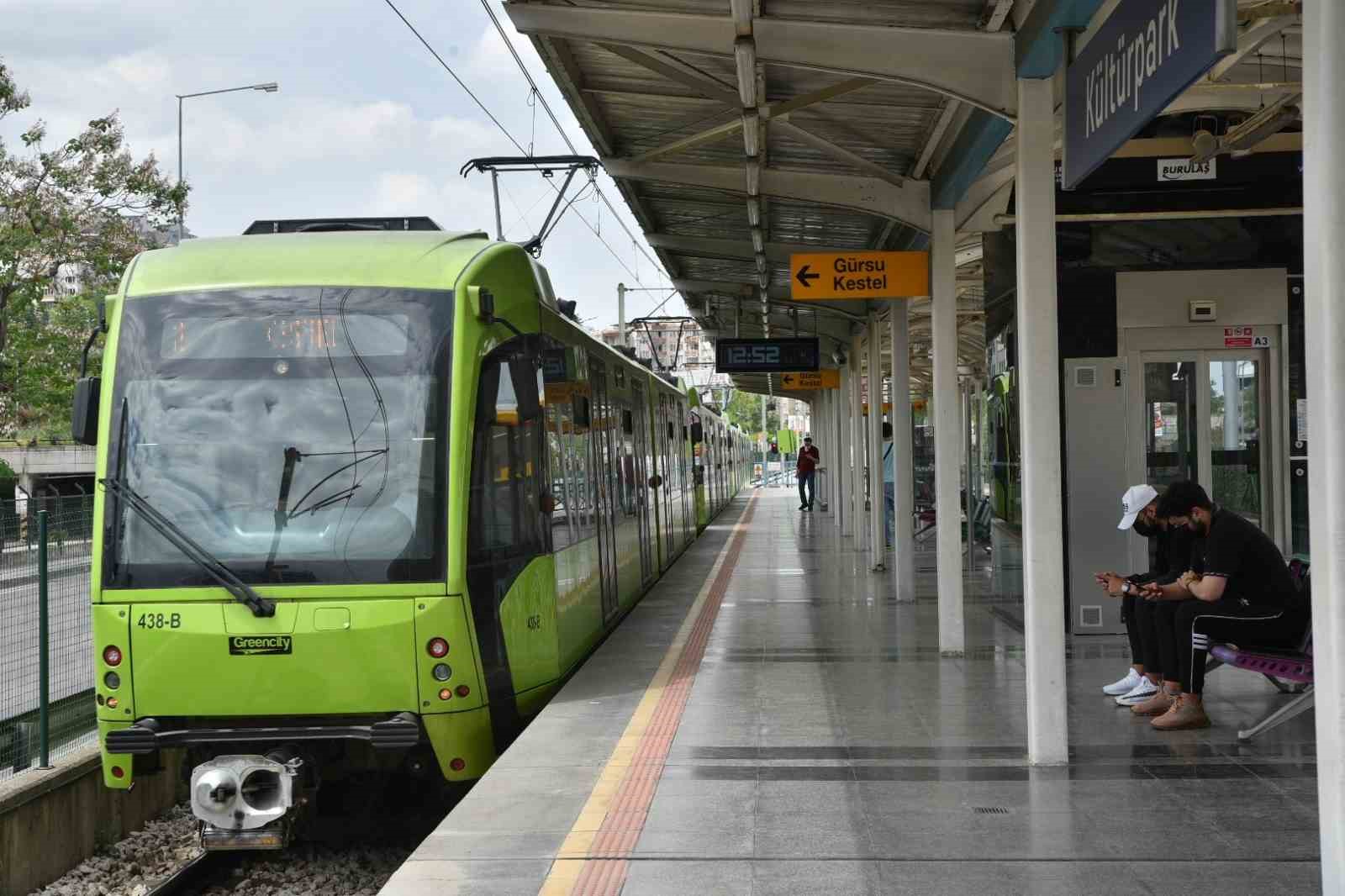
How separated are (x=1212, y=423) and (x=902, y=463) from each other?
3.55m

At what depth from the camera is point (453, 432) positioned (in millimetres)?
7418

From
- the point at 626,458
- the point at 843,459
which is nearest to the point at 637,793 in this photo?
the point at 626,458

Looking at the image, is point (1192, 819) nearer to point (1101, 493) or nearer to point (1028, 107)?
point (1028, 107)

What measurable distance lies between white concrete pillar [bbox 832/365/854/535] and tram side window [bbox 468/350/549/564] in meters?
17.8

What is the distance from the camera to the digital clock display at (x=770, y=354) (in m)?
20.5

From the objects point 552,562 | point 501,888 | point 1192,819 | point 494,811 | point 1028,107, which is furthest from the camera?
point 552,562

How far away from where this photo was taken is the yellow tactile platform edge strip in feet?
17.5

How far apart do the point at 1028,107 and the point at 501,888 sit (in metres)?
4.41

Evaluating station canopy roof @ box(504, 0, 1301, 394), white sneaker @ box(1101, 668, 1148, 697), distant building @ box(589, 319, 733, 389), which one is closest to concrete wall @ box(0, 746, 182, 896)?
station canopy roof @ box(504, 0, 1301, 394)

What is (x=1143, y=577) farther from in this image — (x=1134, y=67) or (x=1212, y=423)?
(x=1134, y=67)

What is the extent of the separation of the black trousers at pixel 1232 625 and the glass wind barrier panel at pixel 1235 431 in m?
4.14

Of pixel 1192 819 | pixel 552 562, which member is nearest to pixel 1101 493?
pixel 552 562

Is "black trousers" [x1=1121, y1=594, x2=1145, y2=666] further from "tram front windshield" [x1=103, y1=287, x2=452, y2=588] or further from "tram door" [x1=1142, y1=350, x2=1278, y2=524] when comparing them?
"tram front windshield" [x1=103, y1=287, x2=452, y2=588]

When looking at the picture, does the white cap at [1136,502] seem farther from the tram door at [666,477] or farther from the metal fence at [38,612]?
the tram door at [666,477]
